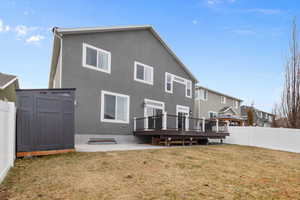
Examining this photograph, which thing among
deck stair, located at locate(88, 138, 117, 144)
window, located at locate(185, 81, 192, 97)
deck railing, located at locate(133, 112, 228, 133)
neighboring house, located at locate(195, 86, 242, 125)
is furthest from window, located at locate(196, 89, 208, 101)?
deck stair, located at locate(88, 138, 117, 144)

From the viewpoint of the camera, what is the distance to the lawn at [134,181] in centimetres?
369

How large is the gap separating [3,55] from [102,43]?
11.9 m

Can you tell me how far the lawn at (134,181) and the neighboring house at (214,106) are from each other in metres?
17.7

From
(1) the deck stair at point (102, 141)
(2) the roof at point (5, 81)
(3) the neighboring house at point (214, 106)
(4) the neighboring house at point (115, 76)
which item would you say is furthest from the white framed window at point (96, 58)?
(3) the neighboring house at point (214, 106)

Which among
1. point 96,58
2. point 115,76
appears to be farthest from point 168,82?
point 96,58

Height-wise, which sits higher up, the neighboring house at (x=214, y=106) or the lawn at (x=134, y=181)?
the neighboring house at (x=214, y=106)

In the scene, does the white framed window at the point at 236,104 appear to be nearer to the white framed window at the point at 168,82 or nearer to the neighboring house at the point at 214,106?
the neighboring house at the point at 214,106

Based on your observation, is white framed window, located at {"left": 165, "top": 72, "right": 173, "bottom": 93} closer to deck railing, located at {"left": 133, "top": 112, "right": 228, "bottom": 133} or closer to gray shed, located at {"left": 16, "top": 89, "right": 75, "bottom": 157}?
deck railing, located at {"left": 133, "top": 112, "right": 228, "bottom": 133}

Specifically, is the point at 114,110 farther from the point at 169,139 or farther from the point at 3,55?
the point at 3,55

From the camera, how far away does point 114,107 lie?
12133mm

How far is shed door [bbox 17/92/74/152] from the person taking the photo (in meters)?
6.34

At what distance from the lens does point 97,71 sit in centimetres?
1146

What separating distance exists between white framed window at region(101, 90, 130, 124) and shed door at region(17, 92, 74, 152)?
13.7 ft

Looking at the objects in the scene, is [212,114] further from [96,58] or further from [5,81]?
[5,81]
